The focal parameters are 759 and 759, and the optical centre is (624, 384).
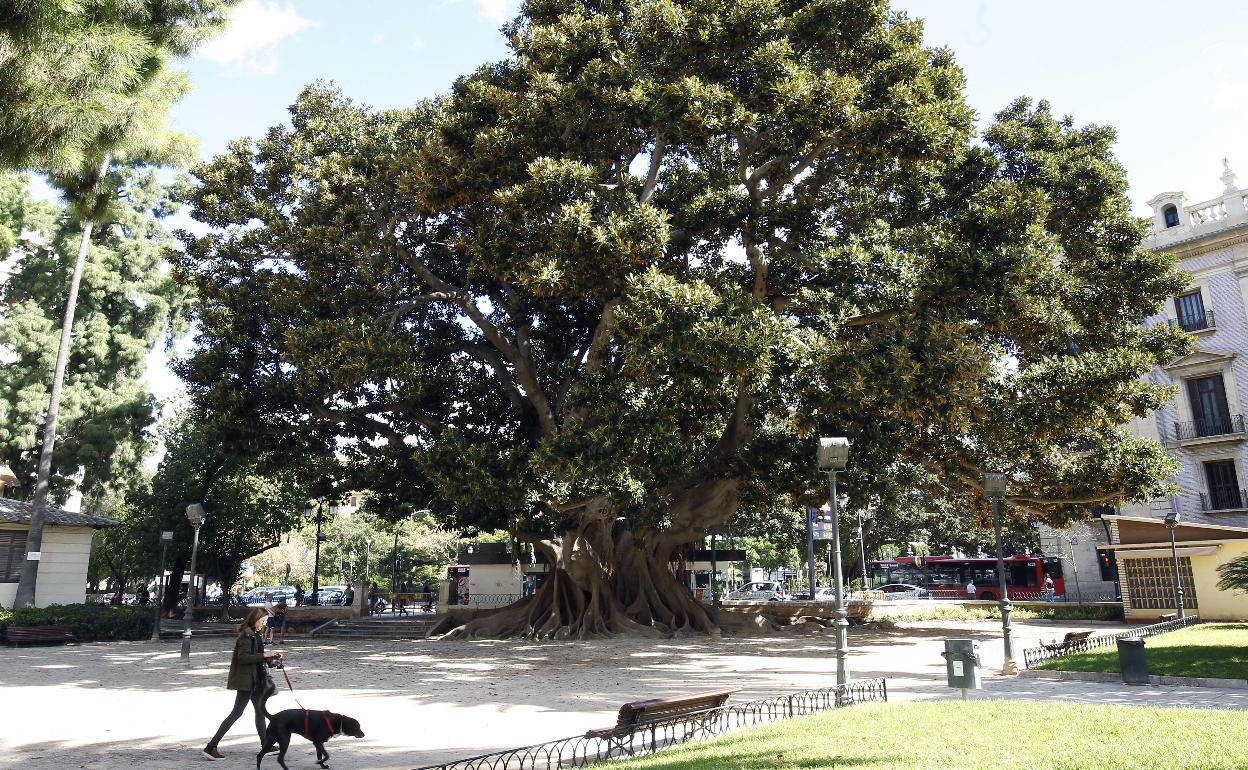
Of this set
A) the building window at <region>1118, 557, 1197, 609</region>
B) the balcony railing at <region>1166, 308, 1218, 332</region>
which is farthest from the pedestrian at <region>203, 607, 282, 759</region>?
the balcony railing at <region>1166, 308, 1218, 332</region>

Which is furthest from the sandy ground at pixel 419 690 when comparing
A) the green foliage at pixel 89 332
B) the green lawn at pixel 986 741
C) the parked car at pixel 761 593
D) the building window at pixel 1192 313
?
the parked car at pixel 761 593

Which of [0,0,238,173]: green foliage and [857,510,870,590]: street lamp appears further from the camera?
[857,510,870,590]: street lamp

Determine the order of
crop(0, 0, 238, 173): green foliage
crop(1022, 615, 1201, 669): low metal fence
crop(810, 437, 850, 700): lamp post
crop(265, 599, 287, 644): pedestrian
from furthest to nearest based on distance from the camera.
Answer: crop(265, 599, 287, 644): pedestrian < crop(1022, 615, 1201, 669): low metal fence < crop(810, 437, 850, 700): lamp post < crop(0, 0, 238, 173): green foliage

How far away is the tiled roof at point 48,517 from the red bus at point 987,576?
130 feet

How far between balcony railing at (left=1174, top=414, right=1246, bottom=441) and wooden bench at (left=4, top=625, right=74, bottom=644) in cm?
4202

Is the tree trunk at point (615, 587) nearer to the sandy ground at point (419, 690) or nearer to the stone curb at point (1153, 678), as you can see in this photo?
the sandy ground at point (419, 690)

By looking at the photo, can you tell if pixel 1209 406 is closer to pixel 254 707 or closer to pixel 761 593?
pixel 761 593

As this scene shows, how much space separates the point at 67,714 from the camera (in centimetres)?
1050

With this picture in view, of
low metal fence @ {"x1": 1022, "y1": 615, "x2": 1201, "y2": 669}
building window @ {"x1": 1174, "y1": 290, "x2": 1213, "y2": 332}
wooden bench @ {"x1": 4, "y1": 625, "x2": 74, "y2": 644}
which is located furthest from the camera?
building window @ {"x1": 1174, "y1": 290, "x2": 1213, "y2": 332}

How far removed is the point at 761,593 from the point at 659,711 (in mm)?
43750

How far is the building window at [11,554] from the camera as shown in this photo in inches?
978

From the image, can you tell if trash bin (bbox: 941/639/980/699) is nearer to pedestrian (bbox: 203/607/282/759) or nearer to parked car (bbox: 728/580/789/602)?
pedestrian (bbox: 203/607/282/759)

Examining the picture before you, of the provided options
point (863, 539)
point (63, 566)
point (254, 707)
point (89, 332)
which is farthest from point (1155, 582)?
point (89, 332)

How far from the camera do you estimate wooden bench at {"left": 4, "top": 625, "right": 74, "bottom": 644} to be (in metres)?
21.2
